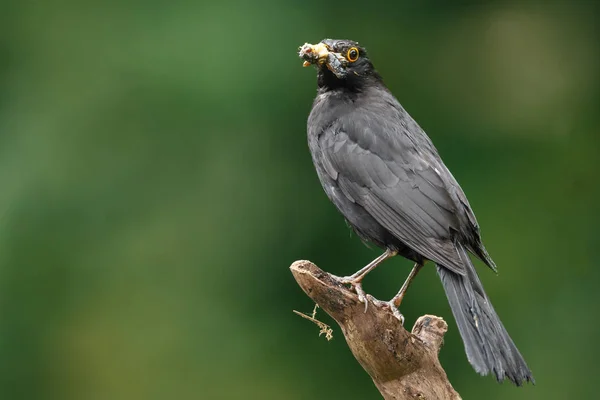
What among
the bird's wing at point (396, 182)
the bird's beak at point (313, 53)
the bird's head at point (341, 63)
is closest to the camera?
the bird's wing at point (396, 182)

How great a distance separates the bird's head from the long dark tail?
134cm

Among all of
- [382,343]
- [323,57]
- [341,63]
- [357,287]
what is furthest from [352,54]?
[382,343]

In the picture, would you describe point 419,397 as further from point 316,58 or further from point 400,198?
point 316,58

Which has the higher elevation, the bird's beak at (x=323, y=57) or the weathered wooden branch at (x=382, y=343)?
the bird's beak at (x=323, y=57)

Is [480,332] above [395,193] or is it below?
below

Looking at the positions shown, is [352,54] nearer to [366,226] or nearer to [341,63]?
[341,63]

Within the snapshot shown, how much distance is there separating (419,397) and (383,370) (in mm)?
221

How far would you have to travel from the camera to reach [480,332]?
4.17 m

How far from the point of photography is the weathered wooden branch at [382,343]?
13.8 ft

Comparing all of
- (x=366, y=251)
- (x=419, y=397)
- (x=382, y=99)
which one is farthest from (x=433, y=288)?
(x=419, y=397)

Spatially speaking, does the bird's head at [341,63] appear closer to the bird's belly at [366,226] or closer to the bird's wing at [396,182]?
the bird's wing at [396,182]

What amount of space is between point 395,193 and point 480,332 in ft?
2.80

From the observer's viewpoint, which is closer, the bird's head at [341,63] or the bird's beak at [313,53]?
the bird's beak at [313,53]

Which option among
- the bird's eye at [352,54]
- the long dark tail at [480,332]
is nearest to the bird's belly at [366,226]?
the long dark tail at [480,332]
